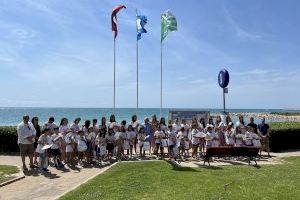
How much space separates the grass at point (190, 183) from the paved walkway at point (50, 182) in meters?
0.71

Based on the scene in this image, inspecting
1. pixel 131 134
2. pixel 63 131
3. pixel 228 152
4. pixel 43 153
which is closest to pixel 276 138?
pixel 228 152

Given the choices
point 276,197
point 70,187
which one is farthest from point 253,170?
point 70,187

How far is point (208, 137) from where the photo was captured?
1745 cm

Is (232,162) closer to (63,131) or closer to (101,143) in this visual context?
(101,143)

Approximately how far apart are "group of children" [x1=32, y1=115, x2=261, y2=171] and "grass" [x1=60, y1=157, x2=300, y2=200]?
73.6 inches

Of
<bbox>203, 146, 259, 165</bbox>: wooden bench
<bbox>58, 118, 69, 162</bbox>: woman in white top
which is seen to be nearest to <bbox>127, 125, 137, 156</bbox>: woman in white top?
<bbox>58, 118, 69, 162</bbox>: woman in white top

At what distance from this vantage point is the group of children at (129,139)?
1636 cm

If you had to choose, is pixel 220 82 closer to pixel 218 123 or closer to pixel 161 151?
pixel 218 123

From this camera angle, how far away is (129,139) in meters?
17.6

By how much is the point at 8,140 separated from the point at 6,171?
525 centimetres

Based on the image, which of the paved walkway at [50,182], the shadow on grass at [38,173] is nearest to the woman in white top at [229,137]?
the paved walkway at [50,182]

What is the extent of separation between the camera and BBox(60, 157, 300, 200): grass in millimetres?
10789

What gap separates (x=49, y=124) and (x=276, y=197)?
978cm

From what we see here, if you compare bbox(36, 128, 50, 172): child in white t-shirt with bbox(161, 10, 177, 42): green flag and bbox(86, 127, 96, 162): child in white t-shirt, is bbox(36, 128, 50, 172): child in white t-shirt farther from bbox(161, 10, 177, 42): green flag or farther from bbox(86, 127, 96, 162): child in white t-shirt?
bbox(161, 10, 177, 42): green flag
